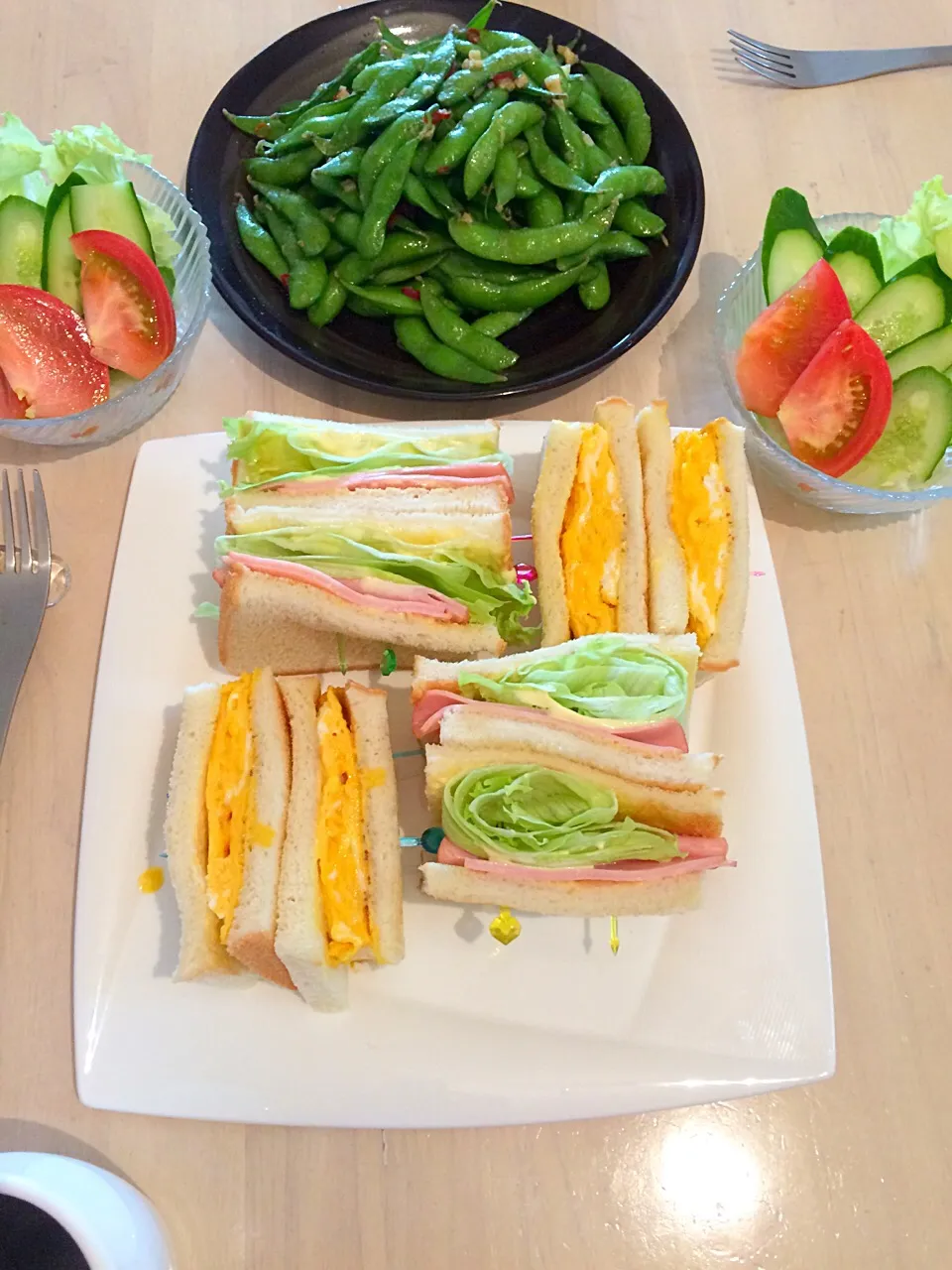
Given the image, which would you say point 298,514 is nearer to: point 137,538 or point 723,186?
point 137,538

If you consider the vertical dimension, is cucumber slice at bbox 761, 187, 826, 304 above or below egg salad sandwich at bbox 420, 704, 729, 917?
above

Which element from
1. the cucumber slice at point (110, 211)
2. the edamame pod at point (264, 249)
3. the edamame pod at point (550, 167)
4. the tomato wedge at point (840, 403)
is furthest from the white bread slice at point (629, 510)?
the cucumber slice at point (110, 211)

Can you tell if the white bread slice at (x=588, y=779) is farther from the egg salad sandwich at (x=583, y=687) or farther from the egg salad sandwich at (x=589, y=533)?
the egg salad sandwich at (x=589, y=533)

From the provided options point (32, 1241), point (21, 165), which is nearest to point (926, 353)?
point (21, 165)

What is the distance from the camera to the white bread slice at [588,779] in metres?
1.46

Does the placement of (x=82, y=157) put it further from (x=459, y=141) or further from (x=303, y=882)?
(x=303, y=882)

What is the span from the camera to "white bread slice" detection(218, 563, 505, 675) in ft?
5.19

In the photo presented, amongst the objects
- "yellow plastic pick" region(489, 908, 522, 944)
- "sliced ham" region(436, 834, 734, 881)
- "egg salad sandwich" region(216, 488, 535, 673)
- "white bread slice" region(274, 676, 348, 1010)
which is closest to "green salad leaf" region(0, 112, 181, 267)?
"egg salad sandwich" region(216, 488, 535, 673)

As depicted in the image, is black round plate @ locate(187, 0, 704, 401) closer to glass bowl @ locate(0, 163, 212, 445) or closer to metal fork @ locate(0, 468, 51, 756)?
glass bowl @ locate(0, 163, 212, 445)

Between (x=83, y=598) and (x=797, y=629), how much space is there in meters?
1.54

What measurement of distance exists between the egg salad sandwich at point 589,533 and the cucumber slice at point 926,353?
58 centimetres

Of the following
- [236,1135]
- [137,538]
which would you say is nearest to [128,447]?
[137,538]

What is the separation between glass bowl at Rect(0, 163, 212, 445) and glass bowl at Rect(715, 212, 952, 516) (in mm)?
1197

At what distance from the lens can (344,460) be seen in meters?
1.73
